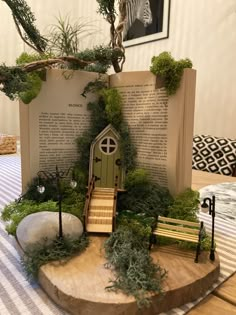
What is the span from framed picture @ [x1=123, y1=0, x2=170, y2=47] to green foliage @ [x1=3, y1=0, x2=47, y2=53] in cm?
145

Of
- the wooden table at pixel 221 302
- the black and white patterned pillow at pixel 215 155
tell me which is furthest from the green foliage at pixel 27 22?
the black and white patterned pillow at pixel 215 155

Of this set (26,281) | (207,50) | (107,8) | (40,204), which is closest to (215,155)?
(207,50)

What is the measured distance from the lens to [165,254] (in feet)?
1.39

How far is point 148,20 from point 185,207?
6.20 ft

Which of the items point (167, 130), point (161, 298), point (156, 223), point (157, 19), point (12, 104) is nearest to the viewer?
point (161, 298)

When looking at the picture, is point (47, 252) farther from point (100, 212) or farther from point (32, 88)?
point (32, 88)

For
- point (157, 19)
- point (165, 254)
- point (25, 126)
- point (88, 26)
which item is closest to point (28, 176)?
point (25, 126)

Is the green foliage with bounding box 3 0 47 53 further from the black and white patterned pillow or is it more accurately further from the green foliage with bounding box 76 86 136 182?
the black and white patterned pillow

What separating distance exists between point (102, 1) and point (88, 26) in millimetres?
2026

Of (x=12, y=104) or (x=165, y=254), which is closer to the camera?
(x=165, y=254)

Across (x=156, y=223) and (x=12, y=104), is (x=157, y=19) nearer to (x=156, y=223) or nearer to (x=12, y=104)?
(x=12, y=104)

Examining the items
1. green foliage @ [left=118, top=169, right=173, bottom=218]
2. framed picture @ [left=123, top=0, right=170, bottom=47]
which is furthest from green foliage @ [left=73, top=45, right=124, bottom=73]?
framed picture @ [left=123, top=0, right=170, bottom=47]

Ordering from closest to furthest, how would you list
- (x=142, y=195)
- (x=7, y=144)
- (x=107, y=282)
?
(x=107, y=282) → (x=142, y=195) → (x=7, y=144)

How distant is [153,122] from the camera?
23.2 inches
